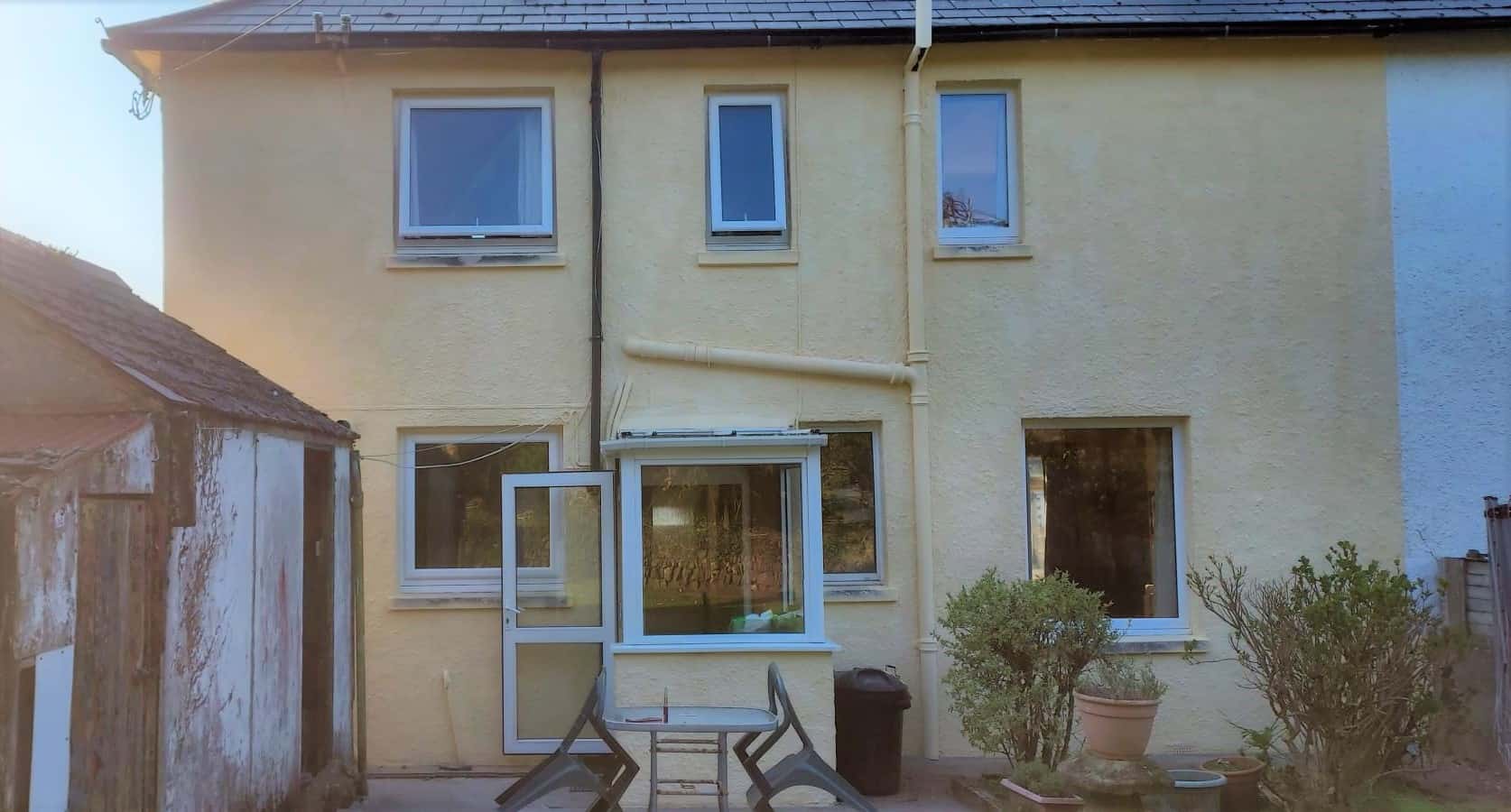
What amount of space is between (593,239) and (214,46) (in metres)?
3.16

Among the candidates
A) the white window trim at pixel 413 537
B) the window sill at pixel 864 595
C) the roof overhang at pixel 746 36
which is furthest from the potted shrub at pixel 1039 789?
the roof overhang at pixel 746 36

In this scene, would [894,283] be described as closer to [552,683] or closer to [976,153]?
[976,153]

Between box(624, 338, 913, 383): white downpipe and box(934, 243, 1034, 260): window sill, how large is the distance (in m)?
0.96

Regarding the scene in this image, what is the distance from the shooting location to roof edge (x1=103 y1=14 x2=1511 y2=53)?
796 centimetres

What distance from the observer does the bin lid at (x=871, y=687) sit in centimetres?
711

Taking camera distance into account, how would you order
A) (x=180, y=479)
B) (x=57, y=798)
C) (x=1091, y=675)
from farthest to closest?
(x=1091, y=675), (x=180, y=479), (x=57, y=798)

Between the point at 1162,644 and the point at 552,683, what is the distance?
454 centimetres

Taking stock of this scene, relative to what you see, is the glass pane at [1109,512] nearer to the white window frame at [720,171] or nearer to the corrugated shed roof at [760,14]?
the white window frame at [720,171]

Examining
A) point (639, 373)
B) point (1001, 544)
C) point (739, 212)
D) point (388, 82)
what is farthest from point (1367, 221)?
point (388, 82)

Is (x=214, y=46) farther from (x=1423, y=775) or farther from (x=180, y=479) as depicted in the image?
(x=1423, y=775)

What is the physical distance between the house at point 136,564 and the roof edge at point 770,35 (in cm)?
254

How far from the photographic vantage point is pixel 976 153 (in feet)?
Result: 28.1

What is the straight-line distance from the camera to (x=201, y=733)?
492 cm

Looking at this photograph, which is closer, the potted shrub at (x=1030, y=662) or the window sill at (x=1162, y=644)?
the potted shrub at (x=1030, y=662)
